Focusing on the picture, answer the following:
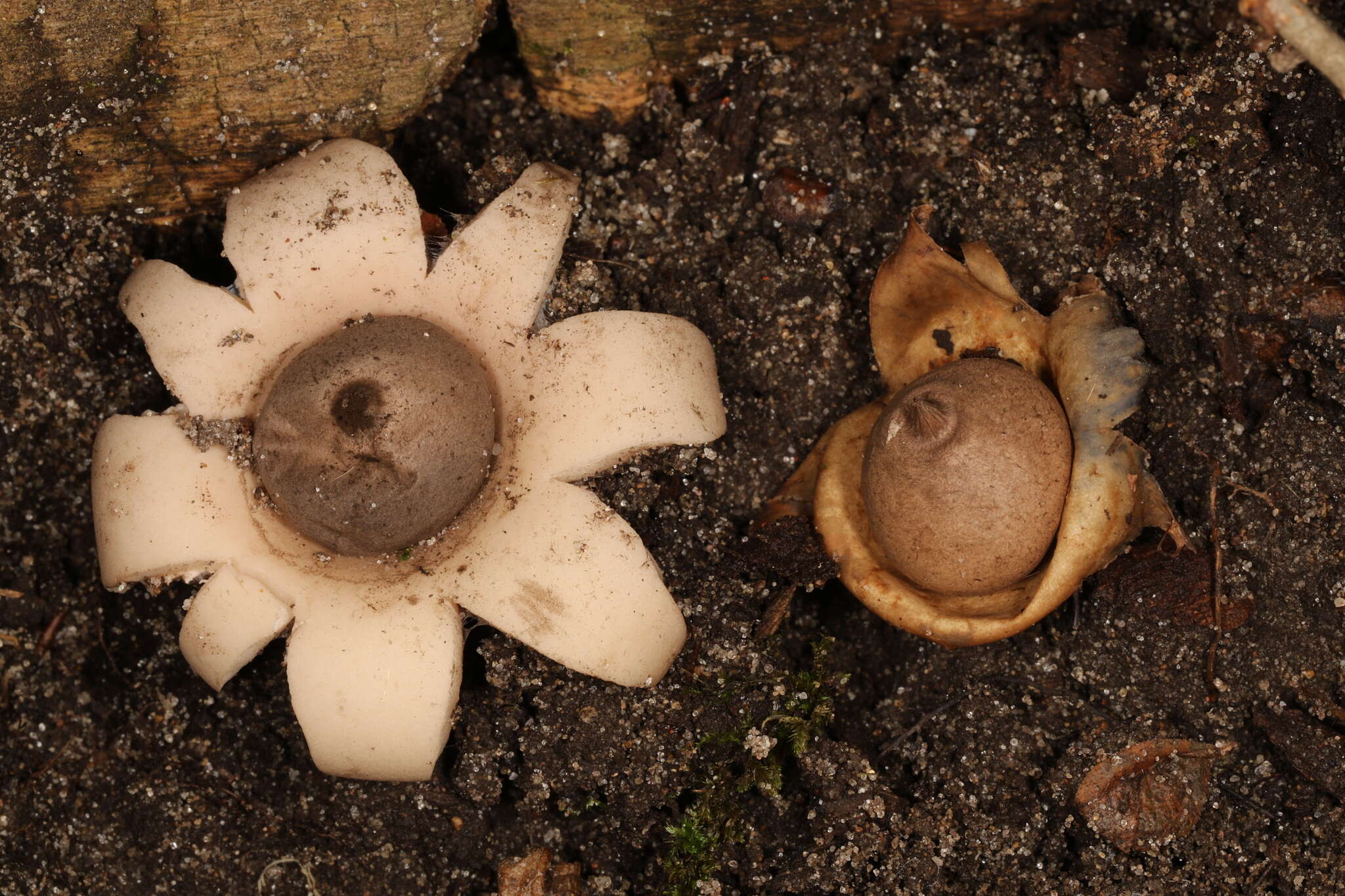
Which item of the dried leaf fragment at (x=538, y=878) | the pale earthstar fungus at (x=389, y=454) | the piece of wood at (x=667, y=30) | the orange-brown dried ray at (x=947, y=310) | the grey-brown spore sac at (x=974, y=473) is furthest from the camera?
the piece of wood at (x=667, y=30)

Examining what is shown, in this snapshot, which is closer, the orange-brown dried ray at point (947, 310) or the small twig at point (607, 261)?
the orange-brown dried ray at point (947, 310)

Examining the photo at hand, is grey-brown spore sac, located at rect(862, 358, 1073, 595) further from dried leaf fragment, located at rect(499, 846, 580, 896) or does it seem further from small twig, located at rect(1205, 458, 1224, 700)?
dried leaf fragment, located at rect(499, 846, 580, 896)

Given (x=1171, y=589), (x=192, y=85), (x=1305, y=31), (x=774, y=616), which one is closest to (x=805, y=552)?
(x=774, y=616)

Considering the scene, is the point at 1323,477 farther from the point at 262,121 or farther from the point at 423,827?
the point at 262,121

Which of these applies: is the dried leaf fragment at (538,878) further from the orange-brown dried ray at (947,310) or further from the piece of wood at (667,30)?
the piece of wood at (667,30)

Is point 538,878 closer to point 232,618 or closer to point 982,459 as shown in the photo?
point 232,618

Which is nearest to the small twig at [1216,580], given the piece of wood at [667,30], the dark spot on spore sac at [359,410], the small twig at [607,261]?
the piece of wood at [667,30]

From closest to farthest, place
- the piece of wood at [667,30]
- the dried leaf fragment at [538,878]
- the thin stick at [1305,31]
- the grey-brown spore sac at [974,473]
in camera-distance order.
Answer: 1. the thin stick at [1305,31]
2. the grey-brown spore sac at [974,473]
3. the dried leaf fragment at [538,878]
4. the piece of wood at [667,30]
